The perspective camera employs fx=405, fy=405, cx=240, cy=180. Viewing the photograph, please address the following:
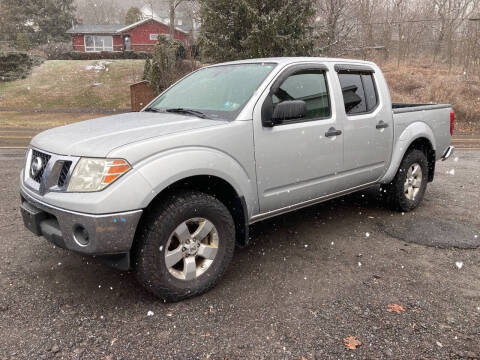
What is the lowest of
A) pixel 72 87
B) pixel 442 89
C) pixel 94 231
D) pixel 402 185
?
pixel 402 185

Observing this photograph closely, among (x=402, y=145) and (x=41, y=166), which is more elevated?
(x=41, y=166)

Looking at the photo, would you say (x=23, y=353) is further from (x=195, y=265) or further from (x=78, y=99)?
(x=78, y=99)

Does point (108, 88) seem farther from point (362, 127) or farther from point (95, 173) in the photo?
point (95, 173)

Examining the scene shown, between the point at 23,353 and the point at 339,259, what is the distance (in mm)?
2639

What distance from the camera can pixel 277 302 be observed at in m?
3.03

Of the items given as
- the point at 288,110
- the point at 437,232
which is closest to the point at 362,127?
the point at 288,110

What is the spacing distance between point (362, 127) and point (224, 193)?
1.82m

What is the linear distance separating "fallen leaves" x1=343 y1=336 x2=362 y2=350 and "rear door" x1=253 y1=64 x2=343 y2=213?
4.17 feet

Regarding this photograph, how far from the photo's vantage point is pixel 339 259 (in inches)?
150

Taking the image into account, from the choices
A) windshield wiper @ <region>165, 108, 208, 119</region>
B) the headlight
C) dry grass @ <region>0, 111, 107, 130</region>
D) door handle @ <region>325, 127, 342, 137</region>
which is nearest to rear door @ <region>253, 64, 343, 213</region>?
door handle @ <region>325, 127, 342, 137</region>

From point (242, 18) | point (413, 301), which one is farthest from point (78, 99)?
point (413, 301)

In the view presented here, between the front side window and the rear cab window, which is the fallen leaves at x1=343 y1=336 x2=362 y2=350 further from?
the rear cab window

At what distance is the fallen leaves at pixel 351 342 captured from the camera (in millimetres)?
2520

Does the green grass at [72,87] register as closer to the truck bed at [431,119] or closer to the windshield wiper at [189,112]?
the truck bed at [431,119]
